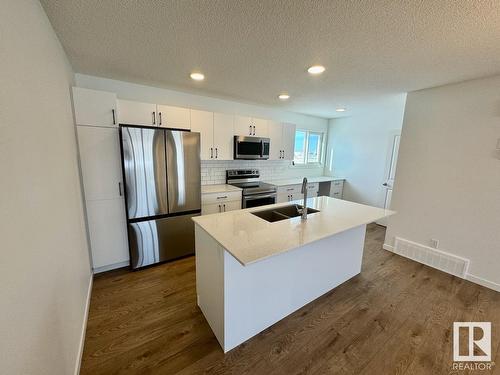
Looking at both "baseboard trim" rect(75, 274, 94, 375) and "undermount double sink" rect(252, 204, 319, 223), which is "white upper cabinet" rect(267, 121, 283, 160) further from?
"baseboard trim" rect(75, 274, 94, 375)

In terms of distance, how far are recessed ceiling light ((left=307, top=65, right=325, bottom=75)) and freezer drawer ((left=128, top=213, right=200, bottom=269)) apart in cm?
236

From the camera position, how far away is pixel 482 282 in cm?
242

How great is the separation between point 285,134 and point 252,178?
1.15 metres

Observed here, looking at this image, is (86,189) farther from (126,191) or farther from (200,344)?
(200,344)

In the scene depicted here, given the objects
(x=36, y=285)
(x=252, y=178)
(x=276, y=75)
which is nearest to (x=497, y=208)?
(x=276, y=75)

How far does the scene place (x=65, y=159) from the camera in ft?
5.30

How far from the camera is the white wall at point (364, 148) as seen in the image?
13.6 ft

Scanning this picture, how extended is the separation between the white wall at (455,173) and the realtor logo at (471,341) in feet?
3.09

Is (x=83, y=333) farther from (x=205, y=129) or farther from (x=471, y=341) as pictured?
(x=471, y=341)

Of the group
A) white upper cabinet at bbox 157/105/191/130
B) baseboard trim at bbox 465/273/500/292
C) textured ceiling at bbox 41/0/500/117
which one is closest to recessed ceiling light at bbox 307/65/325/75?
textured ceiling at bbox 41/0/500/117

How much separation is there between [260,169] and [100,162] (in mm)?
2815

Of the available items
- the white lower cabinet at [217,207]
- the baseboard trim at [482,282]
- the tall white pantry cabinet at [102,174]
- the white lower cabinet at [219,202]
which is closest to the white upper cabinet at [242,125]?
the white lower cabinet at [219,202]

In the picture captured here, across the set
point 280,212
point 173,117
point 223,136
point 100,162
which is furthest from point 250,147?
point 100,162

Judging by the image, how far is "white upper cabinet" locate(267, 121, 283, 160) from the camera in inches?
157
